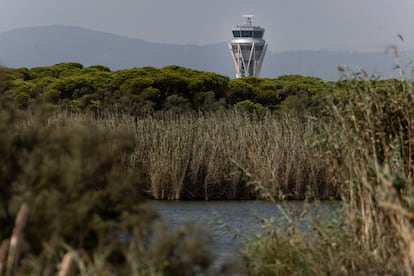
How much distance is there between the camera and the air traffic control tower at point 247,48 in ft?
481

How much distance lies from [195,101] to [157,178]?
2368 cm

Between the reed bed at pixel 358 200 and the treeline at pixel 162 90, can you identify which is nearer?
the reed bed at pixel 358 200

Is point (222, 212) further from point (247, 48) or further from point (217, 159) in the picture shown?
point (247, 48)

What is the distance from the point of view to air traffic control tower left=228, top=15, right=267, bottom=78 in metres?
147

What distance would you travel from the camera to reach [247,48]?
14762cm

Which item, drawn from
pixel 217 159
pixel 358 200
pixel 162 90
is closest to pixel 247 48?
pixel 162 90

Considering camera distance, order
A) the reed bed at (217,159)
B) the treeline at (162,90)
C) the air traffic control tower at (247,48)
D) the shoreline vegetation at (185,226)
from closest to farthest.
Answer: the shoreline vegetation at (185,226) → the reed bed at (217,159) → the treeline at (162,90) → the air traffic control tower at (247,48)

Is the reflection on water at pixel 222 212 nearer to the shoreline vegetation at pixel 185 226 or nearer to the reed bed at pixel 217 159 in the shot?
the reed bed at pixel 217 159

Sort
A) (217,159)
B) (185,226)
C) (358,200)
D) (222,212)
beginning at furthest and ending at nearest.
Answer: (217,159) < (222,212) < (358,200) < (185,226)

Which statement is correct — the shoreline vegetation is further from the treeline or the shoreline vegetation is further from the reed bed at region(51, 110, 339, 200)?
the treeline

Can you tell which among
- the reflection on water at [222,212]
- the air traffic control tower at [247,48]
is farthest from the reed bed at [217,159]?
the air traffic control tower at [247,48]

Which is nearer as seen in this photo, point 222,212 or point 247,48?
point 222,212

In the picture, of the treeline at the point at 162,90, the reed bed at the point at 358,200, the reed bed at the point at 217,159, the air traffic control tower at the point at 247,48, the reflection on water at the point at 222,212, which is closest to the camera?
the reed bed at the point at 358,200

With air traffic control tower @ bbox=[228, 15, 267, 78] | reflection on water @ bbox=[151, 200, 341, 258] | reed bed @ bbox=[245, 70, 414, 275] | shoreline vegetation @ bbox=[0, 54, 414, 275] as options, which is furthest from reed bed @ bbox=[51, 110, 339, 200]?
air traffic control tower @ bbox=[228, 15, 267, 78]
